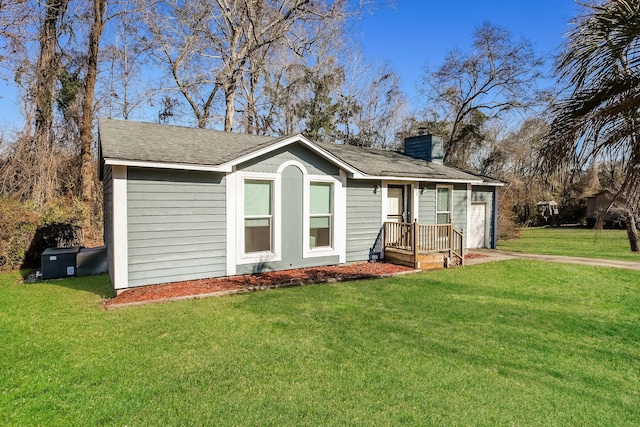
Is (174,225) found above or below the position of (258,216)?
below

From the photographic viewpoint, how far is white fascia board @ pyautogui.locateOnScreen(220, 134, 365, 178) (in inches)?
311

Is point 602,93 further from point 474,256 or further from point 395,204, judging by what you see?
point 474,256

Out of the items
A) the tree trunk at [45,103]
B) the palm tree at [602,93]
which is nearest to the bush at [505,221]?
the palm tree at [602,93]

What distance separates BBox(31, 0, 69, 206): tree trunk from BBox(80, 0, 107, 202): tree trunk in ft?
3.39

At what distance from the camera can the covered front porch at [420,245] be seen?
32.6ft

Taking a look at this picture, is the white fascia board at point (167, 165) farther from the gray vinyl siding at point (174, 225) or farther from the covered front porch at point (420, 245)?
the covered front porch at point (420, 245)

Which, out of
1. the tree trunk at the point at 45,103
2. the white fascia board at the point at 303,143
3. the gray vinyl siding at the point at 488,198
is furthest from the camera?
the gray vinyl siding at the point at 488,198

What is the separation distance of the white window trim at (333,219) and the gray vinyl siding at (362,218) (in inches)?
10.0

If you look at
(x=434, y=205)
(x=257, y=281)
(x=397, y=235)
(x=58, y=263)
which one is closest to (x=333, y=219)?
(x=397, y=235)

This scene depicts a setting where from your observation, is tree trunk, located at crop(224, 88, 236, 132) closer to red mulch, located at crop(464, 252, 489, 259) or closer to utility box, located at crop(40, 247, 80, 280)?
utility box, located at crop(40, 247, 80, 280)

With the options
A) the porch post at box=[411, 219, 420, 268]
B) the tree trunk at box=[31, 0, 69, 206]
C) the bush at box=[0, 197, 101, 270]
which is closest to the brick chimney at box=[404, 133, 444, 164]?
the porch post at box=[411, 219, 420, 268]

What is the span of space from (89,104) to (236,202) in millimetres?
10625

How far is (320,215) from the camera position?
9.49m

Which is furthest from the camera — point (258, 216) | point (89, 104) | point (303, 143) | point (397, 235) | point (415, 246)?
point (89, 104)
